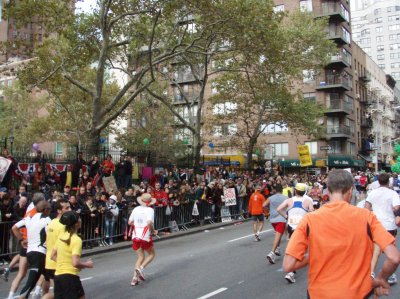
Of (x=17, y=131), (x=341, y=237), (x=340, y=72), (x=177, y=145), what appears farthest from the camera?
(x=340, y=72)

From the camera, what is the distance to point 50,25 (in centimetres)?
1928

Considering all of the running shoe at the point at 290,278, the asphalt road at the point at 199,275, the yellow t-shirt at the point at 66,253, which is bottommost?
the asphalt road at the point at 199,275

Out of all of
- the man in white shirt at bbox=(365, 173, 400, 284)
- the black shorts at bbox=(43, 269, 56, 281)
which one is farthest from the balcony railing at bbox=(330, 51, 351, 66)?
the black shorts at bbox=(43, 269, 56, 281)

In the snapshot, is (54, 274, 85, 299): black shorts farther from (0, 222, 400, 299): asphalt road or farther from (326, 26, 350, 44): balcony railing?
(326, 26, 350, 44): balcony railing

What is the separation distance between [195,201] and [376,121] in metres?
57.7

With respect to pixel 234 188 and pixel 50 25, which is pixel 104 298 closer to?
pixel 234 188

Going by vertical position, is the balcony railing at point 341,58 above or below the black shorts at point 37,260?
above

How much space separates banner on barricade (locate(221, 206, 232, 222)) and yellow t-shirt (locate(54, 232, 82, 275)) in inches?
596

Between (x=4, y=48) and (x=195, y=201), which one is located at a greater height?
(x=4, y=48)

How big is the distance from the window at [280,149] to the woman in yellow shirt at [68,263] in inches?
1908

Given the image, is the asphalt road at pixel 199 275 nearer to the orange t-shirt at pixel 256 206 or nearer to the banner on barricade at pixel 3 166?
the orange t-shirt at pixel 256 206

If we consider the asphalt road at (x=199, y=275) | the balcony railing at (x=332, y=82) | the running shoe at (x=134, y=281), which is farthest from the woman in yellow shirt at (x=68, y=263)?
the balcony railing at (x=332, y=82)

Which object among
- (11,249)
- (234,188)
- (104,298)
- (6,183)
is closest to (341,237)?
(104,298)

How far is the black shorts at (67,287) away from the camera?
198 inches
